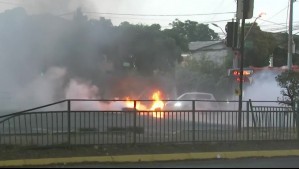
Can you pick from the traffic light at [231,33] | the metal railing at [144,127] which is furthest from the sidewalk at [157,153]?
the traffic light at [231,33]

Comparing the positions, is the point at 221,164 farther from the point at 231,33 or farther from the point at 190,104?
the point at 190,104

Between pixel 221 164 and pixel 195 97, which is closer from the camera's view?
pixel 221 164

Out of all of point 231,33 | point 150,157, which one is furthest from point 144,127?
point 231,33

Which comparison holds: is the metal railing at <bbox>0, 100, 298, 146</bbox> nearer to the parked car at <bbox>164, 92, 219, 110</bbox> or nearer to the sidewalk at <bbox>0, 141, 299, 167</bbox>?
the sidewalk at <bbox>0, 141, 299, 167</bbox>

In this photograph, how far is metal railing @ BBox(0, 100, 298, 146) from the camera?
368 inches

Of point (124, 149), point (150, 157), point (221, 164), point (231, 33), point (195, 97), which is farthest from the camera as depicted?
point (195, 97)

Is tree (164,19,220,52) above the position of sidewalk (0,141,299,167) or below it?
above

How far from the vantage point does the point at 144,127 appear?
9875 mm

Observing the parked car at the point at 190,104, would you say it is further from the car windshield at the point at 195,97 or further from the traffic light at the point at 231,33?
the traffic light at the point at 231,33

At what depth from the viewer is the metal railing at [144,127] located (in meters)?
9.34

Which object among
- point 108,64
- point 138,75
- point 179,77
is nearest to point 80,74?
point 108,64

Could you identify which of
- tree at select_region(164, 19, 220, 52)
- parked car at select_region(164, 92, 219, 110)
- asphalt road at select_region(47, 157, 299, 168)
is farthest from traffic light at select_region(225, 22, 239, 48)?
tree at select_region(164, 19, 220, 52)

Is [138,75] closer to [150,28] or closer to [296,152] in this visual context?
[150,28]

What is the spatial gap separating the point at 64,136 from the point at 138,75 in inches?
935
